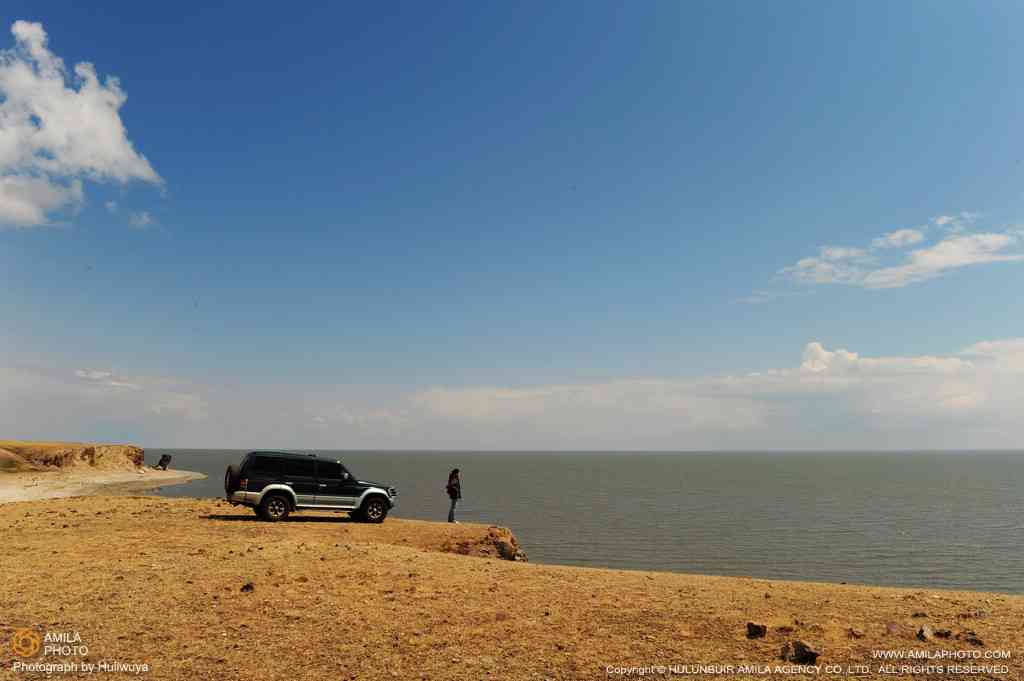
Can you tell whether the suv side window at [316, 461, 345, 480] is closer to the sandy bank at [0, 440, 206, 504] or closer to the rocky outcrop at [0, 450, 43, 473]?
the sandy bank at [0, 440, 206, 504]

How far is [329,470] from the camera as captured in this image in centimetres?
2320

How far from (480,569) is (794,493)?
8820 cm

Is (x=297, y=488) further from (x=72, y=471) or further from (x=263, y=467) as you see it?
(x=72, y=471)

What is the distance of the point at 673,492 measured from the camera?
297 ft

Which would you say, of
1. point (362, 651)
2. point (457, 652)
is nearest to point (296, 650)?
point (362, 651)

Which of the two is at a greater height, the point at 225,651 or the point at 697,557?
the point at 225,651

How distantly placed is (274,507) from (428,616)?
13531mm

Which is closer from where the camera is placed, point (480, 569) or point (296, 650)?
point (296, 650)

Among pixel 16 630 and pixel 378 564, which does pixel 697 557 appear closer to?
pixel 378 564

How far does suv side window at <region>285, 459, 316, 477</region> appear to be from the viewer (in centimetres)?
2256

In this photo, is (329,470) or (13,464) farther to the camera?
(13,464)

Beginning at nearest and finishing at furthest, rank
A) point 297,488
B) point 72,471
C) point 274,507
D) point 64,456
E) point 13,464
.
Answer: point 274,507, point 297,488, point 13,464, point 72,471, point 64,456

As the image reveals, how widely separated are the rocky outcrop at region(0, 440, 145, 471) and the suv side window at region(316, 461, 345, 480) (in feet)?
238

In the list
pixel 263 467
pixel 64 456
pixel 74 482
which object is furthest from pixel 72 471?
pixel 263 467
